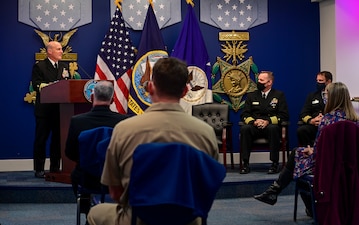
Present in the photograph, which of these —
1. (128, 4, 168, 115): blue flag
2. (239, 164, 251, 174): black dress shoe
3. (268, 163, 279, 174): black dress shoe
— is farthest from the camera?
(128, 4, 168, 115): blue flag

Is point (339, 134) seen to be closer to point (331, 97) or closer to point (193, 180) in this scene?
point (331, 97)

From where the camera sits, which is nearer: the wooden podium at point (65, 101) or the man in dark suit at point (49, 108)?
the wooden podium at point (65, 101)

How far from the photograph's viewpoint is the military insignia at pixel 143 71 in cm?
873

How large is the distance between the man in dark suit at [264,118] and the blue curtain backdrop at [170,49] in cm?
105

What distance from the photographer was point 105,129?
12.3 ft

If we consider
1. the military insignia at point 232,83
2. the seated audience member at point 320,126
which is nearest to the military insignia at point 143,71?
the military insignia at point 232,83

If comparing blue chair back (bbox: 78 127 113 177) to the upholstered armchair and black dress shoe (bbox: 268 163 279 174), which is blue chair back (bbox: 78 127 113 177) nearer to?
black dress shoe (bbox: 268 163 279 174)

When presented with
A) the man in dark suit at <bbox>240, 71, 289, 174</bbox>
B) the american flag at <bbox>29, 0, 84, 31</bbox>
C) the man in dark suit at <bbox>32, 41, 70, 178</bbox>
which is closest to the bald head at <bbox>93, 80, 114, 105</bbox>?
the man in dark suit at <bbox>32, 41, 70, 178</bbox>

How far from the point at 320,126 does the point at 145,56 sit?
14.7ft

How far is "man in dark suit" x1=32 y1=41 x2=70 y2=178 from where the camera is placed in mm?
6777

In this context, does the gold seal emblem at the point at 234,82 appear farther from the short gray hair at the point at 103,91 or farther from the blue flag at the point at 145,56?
the short gray hair at the point at 103,91

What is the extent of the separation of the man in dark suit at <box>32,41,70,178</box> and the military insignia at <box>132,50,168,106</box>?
1.95 meters

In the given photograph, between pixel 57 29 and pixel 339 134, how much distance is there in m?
5.43

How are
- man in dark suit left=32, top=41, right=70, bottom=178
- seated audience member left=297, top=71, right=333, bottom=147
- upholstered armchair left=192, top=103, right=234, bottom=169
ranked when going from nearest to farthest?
man in dark suit left=32, top=41, right=70, bottom=178 → seated audience member left=297, top=71, right=333, bottom=147 → upholstered armchair left=192, top=103, right=234, bottom=169
